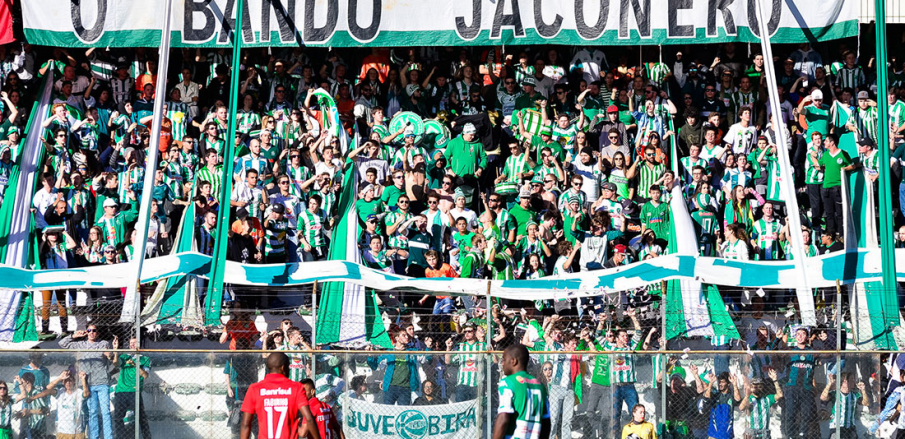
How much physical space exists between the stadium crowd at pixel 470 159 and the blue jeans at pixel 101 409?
5.37 ft

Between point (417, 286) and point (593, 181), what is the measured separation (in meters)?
3.83

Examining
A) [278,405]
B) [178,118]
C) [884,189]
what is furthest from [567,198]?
[278,405]

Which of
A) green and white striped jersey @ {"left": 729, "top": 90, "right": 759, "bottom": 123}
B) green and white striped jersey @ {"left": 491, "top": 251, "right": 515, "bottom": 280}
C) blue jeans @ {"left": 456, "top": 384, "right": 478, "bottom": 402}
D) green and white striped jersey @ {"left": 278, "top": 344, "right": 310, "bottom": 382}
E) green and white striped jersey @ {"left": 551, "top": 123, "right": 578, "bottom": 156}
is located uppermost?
green and white striped jersey @ {"left": 729, "top": 90, "right": 759, "bottom": 123}

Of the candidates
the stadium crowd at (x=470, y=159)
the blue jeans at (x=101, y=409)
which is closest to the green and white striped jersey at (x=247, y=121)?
the stadium crowd at (x=470, y=159)

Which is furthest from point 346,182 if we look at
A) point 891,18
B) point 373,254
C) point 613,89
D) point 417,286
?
point 891,18

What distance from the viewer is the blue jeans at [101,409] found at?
11070 mm

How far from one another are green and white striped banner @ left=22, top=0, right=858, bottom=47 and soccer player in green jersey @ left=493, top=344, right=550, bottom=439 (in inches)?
344

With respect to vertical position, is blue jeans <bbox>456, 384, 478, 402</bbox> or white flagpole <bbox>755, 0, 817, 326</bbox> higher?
white flagpole <bbox>755, 0, 817, 326</bbox>

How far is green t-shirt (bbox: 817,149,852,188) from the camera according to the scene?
1568 cm

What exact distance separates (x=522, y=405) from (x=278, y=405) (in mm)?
1968

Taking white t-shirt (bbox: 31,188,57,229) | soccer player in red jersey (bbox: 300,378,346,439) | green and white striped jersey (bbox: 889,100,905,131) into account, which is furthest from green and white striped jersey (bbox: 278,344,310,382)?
green and white striped jersey (bbox: 889,100,905,131)

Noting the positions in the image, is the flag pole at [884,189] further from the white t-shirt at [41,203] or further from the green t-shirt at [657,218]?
the white t-shirt at [41,203]

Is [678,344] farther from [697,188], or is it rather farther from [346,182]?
[346,182]

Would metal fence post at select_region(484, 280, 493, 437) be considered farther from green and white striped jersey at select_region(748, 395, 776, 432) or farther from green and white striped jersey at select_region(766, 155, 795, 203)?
green and white striped jersey at select_region(766, 155, 795, 203)
